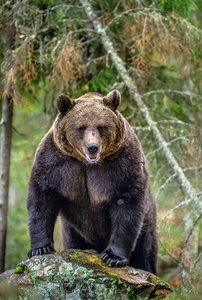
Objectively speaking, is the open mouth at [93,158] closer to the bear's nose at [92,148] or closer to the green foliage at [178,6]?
the bear's nose at [92,148]

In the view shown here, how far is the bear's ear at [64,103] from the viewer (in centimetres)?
448

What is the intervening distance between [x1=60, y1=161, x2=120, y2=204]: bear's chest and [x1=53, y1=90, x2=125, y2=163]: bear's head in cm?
17

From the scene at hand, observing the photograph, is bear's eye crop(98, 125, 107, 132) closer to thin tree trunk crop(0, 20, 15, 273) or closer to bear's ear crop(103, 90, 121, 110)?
bear's ear crop(103, 90, 121, 110)

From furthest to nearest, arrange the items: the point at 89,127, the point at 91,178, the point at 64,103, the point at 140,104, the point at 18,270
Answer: the point at 140,104, the point at 91,178, the point at 64,103, the point at 89,127, the point at 18,270

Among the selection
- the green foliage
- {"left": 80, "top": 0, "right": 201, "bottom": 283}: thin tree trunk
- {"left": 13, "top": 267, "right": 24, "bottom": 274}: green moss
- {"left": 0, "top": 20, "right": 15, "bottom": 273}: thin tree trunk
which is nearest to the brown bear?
{"left": 13, "top": 267, "right": 24, "bottom": 274}: green moss

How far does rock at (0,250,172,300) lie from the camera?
398cm

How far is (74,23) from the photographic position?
24.3 ft

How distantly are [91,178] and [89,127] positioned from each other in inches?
27.2

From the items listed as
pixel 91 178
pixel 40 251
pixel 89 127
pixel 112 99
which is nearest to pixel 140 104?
pixel 112 99

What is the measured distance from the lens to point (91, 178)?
4.75 m

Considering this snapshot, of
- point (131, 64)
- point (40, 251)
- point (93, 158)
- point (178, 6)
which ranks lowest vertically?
point (40, 251)

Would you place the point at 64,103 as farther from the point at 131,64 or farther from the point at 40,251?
the point at 131,64

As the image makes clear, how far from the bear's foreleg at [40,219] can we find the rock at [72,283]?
0.40 metres

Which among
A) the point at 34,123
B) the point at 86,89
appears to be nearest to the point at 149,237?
the point at 86,89
